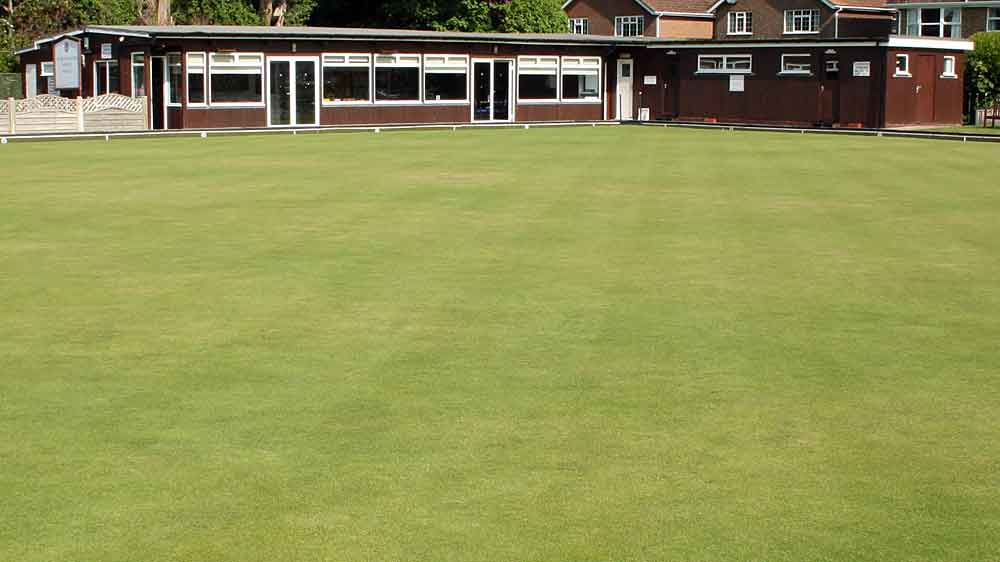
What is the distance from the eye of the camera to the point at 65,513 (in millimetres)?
5973

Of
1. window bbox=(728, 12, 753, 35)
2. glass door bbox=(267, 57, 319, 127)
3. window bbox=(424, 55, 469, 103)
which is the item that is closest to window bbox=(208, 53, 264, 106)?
glass door bbox=(267, 57, 319, 127)

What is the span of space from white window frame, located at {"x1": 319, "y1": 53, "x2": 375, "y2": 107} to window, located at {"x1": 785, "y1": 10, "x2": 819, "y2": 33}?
28636 mm

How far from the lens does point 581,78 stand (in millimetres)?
51938

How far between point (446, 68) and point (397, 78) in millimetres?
2145

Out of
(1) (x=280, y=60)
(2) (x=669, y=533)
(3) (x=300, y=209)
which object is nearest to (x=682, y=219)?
(3) (x=300, y=209)

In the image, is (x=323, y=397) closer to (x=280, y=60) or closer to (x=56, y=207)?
(x=56, y=207)

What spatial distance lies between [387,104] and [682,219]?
29.6m

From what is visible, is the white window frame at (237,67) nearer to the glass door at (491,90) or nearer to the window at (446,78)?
the window at (446,78)

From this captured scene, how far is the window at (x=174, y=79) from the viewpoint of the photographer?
137 ft

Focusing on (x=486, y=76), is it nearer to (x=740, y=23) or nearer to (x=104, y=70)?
(x=104, y=70)

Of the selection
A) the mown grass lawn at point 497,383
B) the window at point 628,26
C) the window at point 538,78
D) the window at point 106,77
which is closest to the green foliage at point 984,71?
the window at point 538,78

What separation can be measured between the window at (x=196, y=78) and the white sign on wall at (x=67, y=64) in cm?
481

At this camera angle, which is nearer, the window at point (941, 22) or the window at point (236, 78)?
the window at point (236, 78)

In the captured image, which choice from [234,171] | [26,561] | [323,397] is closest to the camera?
[26,561]
